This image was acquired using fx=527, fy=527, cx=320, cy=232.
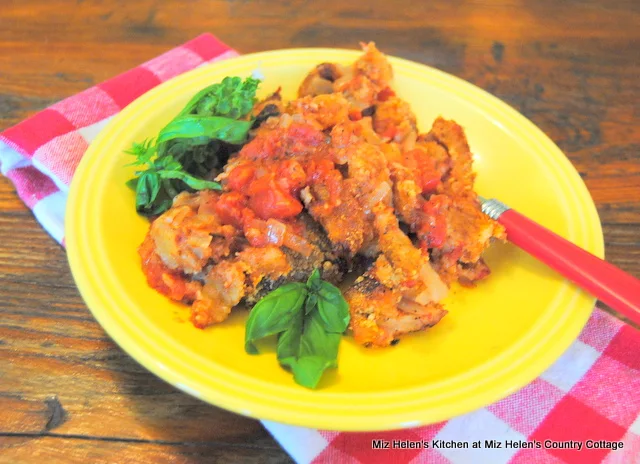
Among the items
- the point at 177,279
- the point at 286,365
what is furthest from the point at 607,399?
the point at 177,279

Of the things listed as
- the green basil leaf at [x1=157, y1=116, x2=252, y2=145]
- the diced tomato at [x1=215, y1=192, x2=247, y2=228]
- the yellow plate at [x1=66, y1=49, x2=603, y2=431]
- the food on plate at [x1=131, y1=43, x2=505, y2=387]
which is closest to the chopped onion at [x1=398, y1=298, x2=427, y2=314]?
the food on plate at [x1=131, y1=43, x2=505, y2=387]

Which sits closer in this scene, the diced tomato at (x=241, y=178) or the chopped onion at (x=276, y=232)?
the chopped onion at (x=276, y=232)

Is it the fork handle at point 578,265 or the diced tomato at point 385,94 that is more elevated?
the diced tomato at point 385,94

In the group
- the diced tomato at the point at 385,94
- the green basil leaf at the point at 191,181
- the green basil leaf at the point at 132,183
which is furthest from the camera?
the diced tomato at the point at 385,94

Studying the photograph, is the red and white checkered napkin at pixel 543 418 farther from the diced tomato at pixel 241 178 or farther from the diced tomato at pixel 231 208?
the diced tomato at pixel 241 178

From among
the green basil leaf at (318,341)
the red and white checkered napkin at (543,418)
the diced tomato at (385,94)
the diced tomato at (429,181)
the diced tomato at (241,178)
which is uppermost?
the diced tomato at (385,94)

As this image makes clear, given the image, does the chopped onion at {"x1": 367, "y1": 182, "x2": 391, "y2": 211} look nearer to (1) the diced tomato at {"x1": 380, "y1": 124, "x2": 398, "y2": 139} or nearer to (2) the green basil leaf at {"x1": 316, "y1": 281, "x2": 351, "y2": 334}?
(2) the green basil leaf at {"x1": 316, "y1": 281, "x2": 351, "y2": 334}

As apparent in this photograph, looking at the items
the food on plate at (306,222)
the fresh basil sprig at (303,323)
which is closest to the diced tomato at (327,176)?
the food on plate at (306,222)
